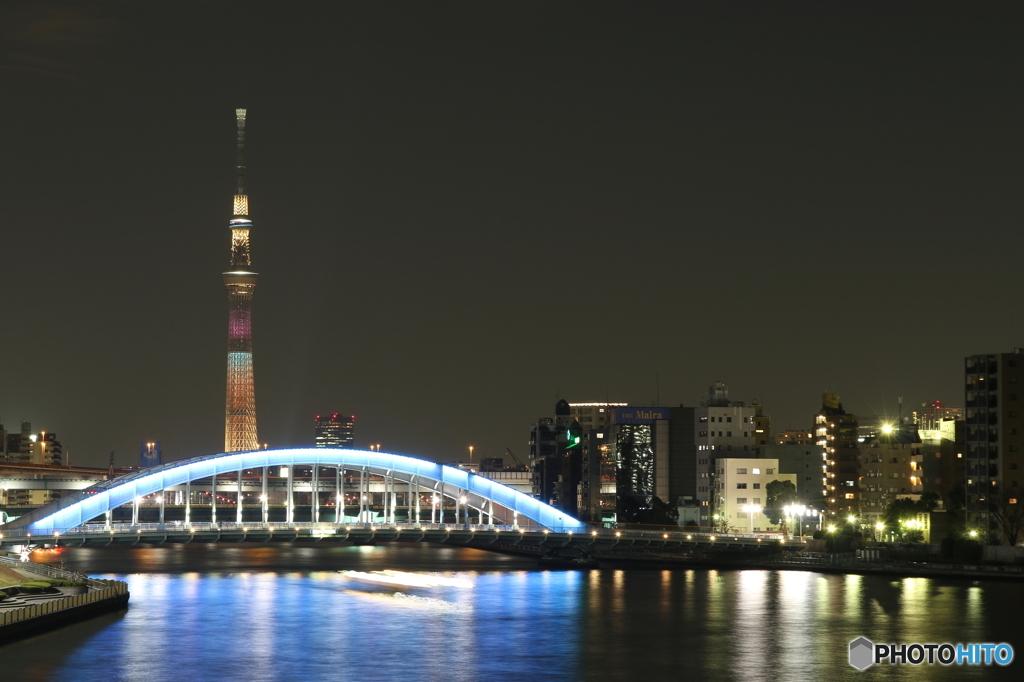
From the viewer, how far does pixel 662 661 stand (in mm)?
44000

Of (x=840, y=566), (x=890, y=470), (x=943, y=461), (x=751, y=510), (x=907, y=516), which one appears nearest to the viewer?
(x=840, y=566)

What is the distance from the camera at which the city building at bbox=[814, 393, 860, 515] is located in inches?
4006

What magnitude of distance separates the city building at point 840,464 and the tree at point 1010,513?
83.6ft

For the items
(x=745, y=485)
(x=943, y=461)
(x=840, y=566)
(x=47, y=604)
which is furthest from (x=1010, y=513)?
(x=47, y=604)

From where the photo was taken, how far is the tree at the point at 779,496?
97375 mm

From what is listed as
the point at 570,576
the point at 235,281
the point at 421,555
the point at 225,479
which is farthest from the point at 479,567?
the point at 235,281

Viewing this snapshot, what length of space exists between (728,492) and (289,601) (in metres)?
47.5

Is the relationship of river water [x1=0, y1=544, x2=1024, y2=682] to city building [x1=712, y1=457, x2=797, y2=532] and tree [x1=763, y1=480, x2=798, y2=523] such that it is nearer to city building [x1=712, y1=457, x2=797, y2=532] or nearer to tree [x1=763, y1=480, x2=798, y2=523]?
tree [x1=763, y1=480, x2=798, y2=523]

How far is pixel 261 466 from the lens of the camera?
80.4 meters

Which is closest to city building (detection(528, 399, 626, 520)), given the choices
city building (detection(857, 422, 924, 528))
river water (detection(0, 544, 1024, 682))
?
city building (detection(857, 422, 924, 528))

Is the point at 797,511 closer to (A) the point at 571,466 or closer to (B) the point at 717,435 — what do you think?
(B) the point at 717,435

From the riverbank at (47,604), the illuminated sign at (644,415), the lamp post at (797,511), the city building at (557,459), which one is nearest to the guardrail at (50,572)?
the riverbank at (47,604)

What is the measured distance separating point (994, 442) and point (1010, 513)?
3950mm

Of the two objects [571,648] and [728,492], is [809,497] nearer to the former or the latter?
Result: [728,492]
